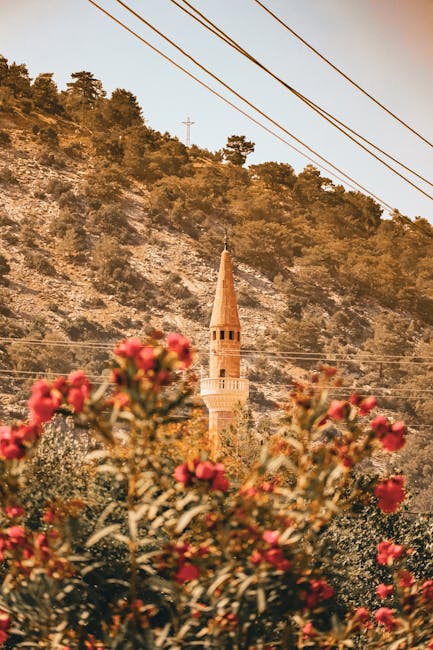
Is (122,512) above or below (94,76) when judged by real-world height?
below

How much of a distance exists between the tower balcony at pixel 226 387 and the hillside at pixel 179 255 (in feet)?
65.8

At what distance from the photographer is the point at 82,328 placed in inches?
2596

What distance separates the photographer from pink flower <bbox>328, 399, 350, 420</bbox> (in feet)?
19.5

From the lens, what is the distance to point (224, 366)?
38.7m

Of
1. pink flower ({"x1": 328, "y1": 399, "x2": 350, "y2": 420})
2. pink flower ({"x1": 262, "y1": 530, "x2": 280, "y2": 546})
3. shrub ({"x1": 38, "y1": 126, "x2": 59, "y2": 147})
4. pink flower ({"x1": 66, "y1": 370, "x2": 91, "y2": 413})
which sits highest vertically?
shrub ({"x1": 38, "y1": 126, "x2": 59, "y2": 147})

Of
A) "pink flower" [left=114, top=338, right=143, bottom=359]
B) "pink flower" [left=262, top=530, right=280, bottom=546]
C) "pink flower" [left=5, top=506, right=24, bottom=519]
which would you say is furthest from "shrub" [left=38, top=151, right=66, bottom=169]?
"pink flower" [left=114, top=338, right=143, bottom=359]

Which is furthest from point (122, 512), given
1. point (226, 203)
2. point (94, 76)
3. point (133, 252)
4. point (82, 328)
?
point (94, 76)

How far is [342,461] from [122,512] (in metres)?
3.83

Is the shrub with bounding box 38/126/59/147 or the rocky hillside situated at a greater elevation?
the shrub with bounding box 38/126/59/147

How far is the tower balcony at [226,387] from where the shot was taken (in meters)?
37.7

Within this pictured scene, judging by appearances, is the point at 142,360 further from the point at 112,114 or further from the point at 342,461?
the point at 112,114

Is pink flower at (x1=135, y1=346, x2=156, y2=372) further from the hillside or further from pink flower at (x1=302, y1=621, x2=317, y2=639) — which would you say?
the hillside

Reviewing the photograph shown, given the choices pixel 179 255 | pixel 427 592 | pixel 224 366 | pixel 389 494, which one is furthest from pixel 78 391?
pixel 179 255

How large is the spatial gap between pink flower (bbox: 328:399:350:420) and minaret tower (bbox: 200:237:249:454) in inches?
1172
